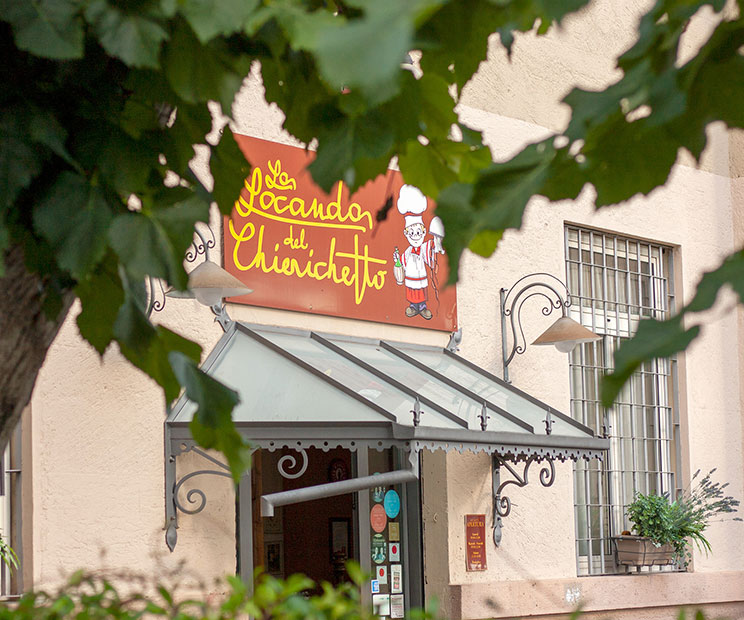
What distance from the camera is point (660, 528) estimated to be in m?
8.74

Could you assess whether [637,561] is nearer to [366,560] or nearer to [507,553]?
[507,553]

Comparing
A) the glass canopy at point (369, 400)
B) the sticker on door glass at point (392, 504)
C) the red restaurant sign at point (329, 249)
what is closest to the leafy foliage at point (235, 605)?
the glass canopy at point (369, 400)

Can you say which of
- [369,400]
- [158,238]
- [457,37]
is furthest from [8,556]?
[457,37]

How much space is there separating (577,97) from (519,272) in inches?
276

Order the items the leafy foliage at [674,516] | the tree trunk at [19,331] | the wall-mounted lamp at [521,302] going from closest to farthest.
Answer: the tree trunk at [19,331] < the wall-mounted lamp at [521,302] < the leafy foliage at [674,516]

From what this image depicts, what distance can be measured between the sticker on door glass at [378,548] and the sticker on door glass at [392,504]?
173 millimetres

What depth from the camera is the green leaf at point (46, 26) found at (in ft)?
6.22

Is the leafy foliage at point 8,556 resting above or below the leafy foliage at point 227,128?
below

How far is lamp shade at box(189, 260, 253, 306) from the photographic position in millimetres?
5754

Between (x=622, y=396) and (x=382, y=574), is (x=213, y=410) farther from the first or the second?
(x=622, y=396)

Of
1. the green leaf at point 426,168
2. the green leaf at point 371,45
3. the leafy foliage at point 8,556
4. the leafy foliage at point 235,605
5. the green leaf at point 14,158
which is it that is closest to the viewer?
the green leaf at point 371,45

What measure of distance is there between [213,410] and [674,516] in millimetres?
7315

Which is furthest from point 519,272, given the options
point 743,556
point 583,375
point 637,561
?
point 743,556

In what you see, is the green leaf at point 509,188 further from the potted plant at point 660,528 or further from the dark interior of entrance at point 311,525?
the potted plant at point 660,528
